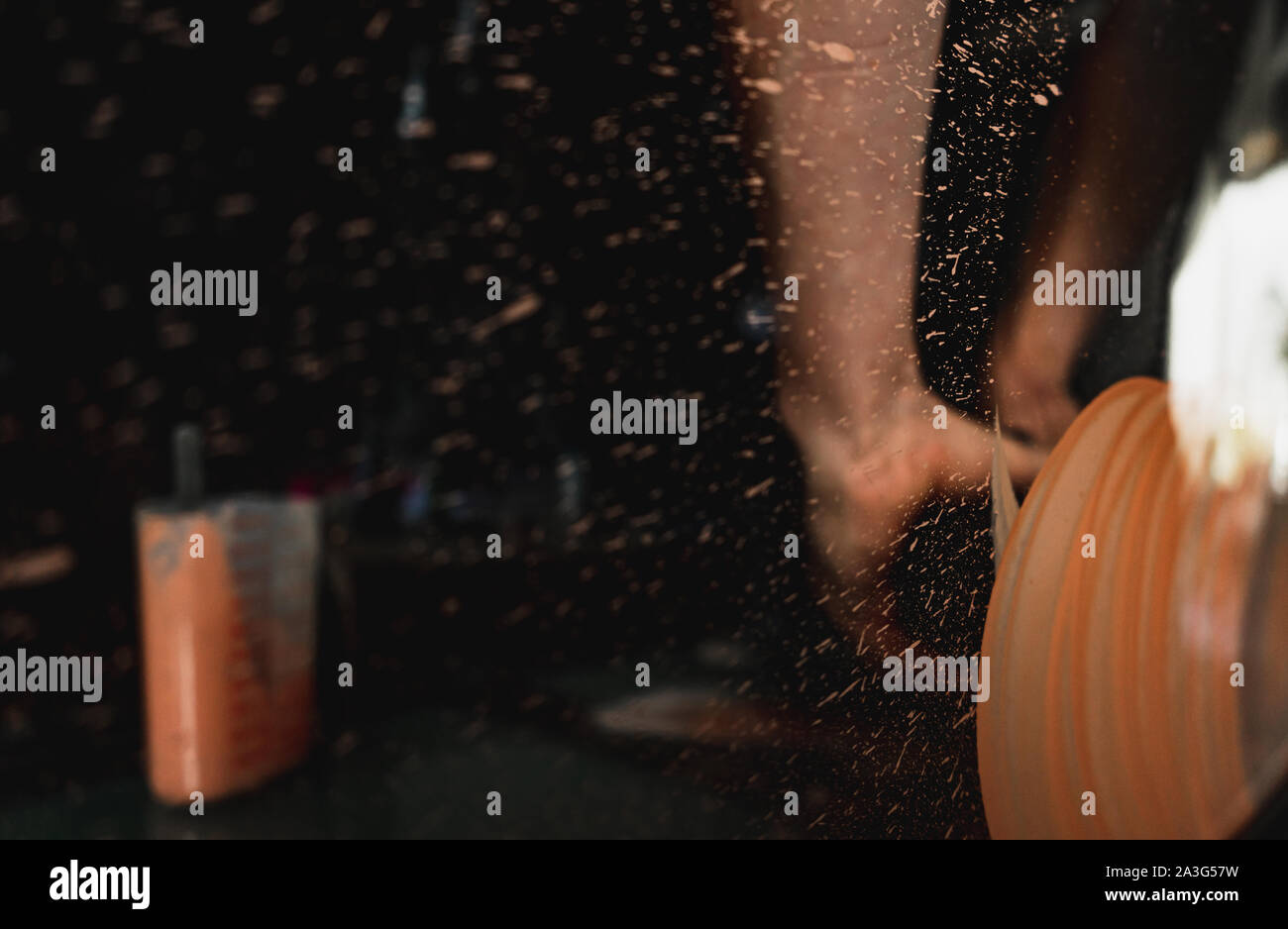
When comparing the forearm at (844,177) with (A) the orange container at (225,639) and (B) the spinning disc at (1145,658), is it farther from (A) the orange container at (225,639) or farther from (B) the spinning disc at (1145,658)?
(A) the orange container at (225,639)

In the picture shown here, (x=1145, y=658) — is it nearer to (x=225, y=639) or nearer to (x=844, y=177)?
(x=844, y=177)

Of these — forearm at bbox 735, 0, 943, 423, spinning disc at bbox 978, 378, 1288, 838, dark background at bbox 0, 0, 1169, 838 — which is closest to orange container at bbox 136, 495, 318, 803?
dark background at bbox 0, 0, 1169, 838

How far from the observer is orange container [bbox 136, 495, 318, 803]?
689mm

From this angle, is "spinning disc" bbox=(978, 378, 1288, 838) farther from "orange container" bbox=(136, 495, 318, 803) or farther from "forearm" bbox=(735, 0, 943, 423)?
"orange container" bbox=(136, 495, 318, 803)

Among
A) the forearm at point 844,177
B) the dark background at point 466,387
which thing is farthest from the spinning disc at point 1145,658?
the forearm at point 844,177

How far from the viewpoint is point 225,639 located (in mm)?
695

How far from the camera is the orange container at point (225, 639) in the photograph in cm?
69

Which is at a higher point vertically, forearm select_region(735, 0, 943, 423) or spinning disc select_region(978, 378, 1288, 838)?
forearm select_region(735, 0, 943, 423)

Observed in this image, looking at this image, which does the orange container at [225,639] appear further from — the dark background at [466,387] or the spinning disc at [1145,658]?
the spinning disc at [1145,658]

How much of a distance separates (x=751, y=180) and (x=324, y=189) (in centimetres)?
40

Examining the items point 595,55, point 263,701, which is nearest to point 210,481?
point 263,701

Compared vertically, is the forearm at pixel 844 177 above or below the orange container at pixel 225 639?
above

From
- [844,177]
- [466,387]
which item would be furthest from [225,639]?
[844,177]

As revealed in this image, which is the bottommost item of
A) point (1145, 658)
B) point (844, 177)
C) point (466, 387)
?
point (1145, 658)
